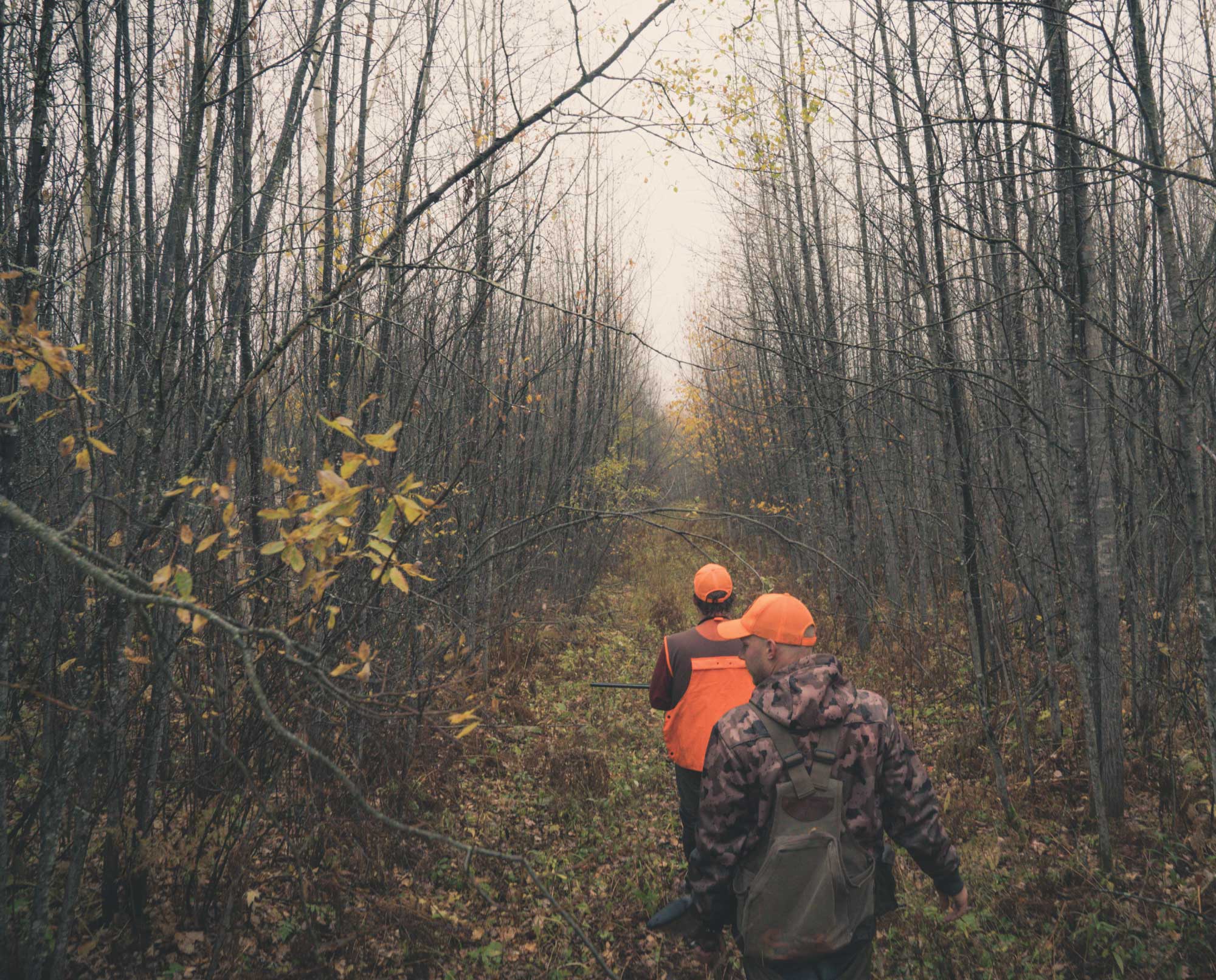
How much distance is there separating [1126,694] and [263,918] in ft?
22.2

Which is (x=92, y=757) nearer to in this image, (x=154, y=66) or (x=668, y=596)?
(x=154, y=66)

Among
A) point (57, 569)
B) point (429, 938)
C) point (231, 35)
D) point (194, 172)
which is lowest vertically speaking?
point (429, 938)

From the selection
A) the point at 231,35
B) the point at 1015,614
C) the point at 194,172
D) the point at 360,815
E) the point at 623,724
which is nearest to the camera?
the point at 231,35

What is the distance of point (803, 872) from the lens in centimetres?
203

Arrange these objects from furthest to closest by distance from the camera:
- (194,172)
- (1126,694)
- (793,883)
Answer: (1126,694), (194,172), (793,883)

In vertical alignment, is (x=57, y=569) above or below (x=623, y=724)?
above

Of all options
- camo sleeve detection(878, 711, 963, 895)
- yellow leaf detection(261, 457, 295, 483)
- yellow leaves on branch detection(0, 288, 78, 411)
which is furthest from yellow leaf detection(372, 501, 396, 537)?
camo sleeve detection(878, 711, 963, 895)

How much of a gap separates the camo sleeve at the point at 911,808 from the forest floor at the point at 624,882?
137 cm

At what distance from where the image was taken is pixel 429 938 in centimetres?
353

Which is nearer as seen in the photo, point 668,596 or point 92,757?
point 92,757

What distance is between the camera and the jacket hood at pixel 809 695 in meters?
2.07

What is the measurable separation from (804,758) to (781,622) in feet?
1.42

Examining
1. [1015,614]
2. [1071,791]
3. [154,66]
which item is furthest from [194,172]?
[1015,614]

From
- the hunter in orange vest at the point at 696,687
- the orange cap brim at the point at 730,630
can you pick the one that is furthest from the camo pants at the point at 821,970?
the orange cap brim at the point at 730,630
